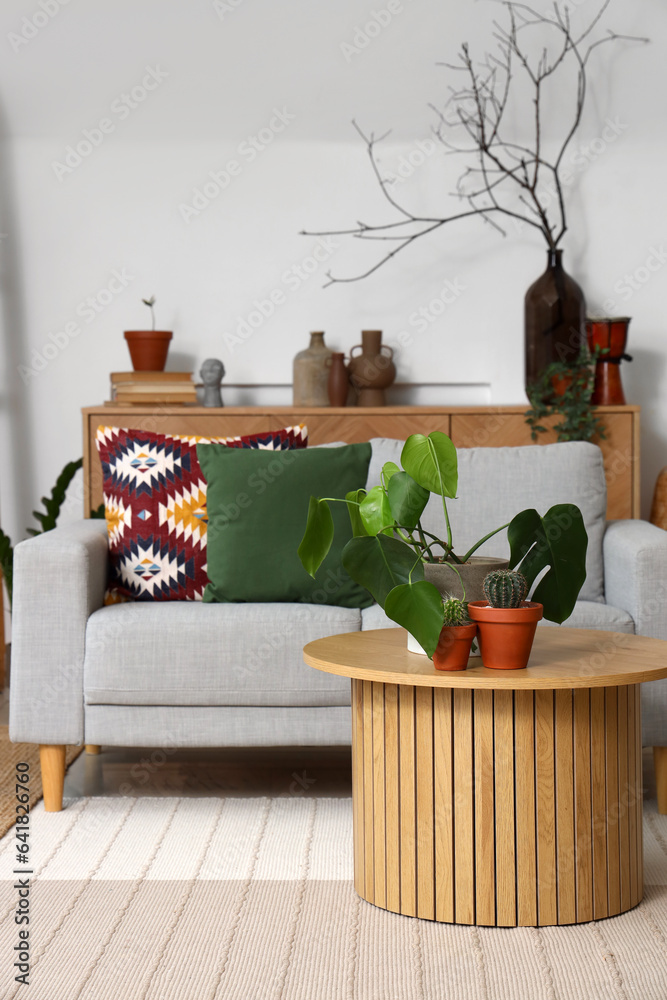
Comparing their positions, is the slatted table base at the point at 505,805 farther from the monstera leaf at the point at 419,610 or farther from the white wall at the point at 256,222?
the white wall at the point at 256,222

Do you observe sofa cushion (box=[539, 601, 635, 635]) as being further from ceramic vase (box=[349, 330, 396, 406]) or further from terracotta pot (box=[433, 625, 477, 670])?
ceramic vase (box=[349, 330, 396, 406])

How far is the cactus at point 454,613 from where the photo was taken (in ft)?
5.94

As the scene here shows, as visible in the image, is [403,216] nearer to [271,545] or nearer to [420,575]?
[271,545]

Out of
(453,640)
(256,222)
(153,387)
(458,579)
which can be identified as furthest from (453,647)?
(256,222)

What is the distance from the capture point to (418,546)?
1919 millimetres

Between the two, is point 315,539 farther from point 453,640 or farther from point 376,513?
point 453,640

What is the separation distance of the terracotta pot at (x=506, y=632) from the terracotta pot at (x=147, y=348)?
253cm

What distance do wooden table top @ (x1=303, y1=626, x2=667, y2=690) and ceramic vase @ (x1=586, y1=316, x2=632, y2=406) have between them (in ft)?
6.05

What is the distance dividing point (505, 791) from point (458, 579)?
398 mm

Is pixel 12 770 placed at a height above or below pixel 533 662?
below

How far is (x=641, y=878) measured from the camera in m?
1.96

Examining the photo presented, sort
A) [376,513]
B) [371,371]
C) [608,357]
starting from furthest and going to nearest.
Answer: [371,371] → [608,357] → [376,513]

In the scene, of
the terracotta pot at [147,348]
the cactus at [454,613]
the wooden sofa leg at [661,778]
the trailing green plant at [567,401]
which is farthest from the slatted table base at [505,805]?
the terracotta pot at [147,348]

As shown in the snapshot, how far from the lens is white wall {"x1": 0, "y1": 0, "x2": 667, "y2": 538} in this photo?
13.4ft
